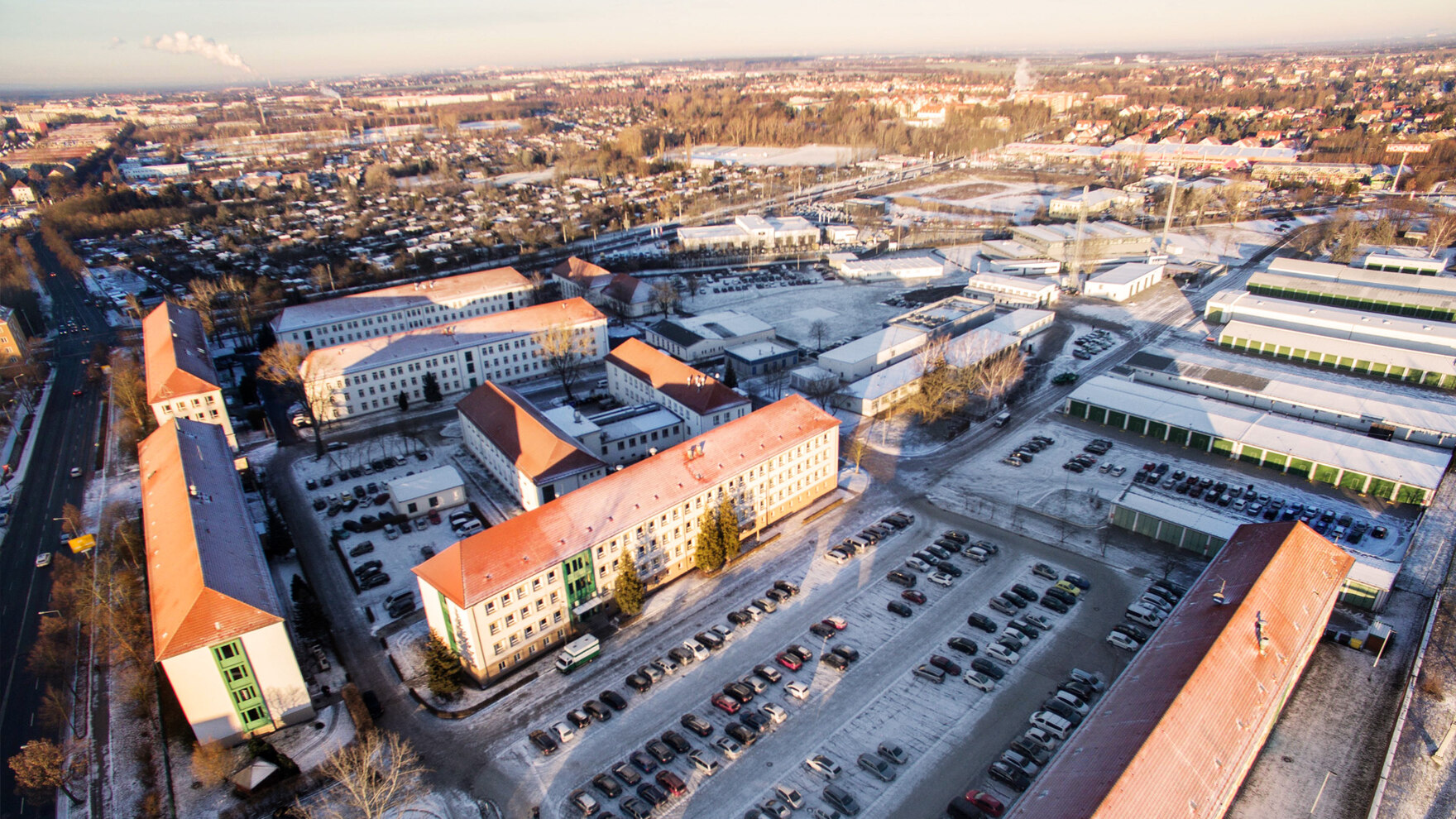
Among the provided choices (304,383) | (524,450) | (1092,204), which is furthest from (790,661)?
(1092,204)

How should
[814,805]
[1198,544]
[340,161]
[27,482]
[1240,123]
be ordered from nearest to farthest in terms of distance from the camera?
1. [814,805]
2. [1198,544]
3. [27,482]
4. [1240,123]
5. [340,161]

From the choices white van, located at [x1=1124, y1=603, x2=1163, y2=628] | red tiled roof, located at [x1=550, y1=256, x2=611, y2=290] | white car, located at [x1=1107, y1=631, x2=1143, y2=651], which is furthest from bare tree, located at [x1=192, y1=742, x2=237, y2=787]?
red tiled roof, located at [x1=550, y1=256, x2=611, y2=290]

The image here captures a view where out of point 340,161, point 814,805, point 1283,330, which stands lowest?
point 814,805

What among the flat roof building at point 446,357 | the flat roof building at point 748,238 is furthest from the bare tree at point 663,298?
the flat roof building at point 748,238

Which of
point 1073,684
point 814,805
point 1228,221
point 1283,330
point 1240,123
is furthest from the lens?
point 1240,123

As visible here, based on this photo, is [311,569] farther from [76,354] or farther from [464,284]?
[76,354]

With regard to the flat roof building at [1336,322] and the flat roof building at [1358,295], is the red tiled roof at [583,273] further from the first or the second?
the flat roof building at [1358,295]

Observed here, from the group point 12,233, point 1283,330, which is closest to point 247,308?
point 12,233

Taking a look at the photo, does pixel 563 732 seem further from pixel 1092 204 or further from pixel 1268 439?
pixel 1092 204

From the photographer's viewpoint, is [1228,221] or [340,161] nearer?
[1228,221]
